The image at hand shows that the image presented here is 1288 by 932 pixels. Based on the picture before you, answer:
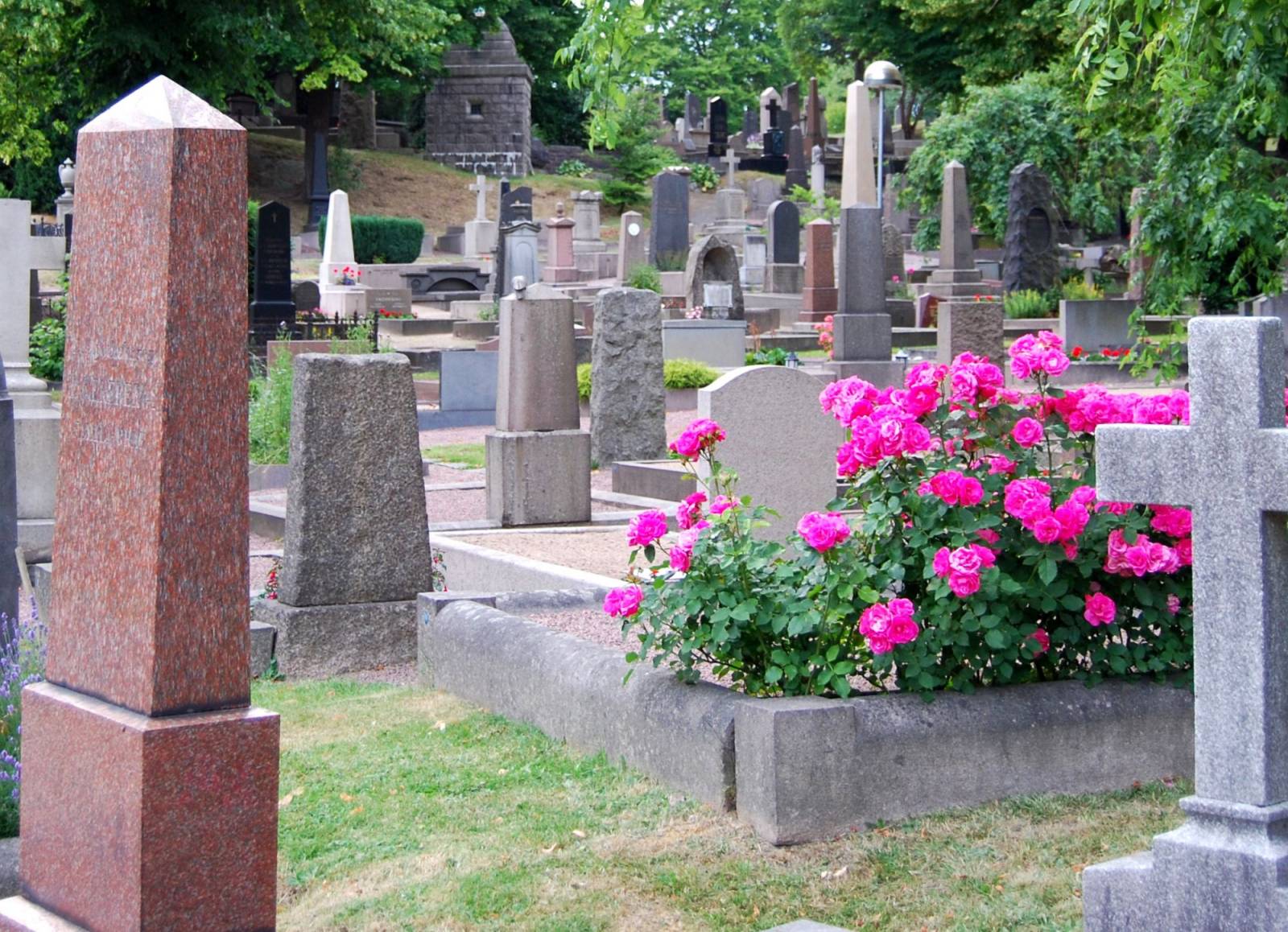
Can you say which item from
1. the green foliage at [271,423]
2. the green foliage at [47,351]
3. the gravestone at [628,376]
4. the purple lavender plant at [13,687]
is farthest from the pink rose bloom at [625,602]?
the green foliage at [47,351]

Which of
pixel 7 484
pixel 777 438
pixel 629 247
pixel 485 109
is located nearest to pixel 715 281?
pixel 629 247

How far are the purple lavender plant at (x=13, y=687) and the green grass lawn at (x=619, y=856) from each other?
0.76 metres

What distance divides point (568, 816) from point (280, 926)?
968 millimetres

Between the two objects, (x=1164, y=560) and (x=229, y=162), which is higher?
(x=229, y=162)

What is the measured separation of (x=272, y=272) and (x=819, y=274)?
7.99m

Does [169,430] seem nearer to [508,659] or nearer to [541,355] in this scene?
[508,659]

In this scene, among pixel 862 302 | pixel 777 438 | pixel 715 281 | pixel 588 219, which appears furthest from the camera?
pixel 588 219

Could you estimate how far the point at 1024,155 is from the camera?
111ft

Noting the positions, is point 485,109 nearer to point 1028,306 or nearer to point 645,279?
point 645,279

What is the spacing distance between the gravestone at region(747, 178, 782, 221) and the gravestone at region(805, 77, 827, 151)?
4120 millimetres

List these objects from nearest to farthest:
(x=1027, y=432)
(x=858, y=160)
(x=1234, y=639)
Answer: (x=1234, y=639), (x=1027, y=432), (x=858, y=160)

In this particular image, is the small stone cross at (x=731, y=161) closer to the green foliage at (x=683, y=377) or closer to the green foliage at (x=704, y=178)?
the green foliage at (x=704, y=178)

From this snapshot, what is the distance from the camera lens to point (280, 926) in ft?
14.0

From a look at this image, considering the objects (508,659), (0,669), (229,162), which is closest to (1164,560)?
(508,659)
